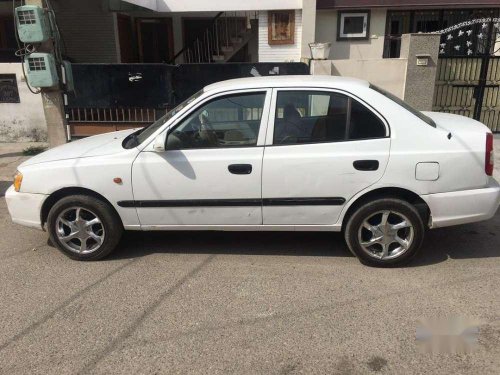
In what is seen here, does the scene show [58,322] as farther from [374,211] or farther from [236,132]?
[374,211]

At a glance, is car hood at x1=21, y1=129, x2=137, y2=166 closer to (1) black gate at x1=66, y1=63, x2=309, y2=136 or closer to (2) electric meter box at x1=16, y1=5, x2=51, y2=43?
(2) electric meter box at x1=16, y1=5, x2=51, y2=43

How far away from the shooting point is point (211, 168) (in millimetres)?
4039

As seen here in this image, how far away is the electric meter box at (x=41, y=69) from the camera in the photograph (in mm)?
6301

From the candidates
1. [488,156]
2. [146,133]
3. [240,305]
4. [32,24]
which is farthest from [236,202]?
[32,24]

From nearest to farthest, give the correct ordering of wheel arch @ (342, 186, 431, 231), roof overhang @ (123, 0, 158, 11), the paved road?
1. the paved road
2. wheel arch @ (342, 186, 431, 231)
3. roof overhang @ (123, 0, 158, 11)

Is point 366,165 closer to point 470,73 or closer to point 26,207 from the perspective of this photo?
point 26,207

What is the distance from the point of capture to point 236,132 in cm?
414

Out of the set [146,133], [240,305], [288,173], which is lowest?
[240,305]


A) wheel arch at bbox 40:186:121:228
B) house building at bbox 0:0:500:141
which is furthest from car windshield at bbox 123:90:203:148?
house building at bbox 0:0:500:141

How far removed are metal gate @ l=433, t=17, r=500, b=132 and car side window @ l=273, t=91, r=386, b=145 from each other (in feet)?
19.2

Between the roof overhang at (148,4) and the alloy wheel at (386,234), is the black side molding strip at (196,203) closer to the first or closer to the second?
the alloy wheel at (386,234)

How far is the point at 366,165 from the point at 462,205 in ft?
2.98

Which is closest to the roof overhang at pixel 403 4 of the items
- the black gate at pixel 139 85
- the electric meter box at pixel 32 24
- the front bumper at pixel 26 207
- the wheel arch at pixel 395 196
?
the black gate at pixel 139 85

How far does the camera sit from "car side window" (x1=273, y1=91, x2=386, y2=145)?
3988 mm
